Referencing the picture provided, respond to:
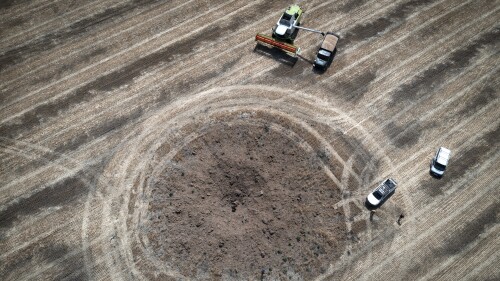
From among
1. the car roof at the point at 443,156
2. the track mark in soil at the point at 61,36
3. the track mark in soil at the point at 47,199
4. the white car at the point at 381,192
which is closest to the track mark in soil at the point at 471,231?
the car roof at the point at 443,156

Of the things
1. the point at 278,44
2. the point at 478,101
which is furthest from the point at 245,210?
the point at 478,101

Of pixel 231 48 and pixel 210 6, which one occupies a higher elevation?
pixel 210 6

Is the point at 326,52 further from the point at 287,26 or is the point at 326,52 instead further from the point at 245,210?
the point at 245,210

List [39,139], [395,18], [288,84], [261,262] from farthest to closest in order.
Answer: [395,18] < [288,84] < [39,139] < [261,262]

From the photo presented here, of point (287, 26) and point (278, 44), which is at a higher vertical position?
point (287, 26)

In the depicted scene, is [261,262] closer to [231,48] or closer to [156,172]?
[156,172]

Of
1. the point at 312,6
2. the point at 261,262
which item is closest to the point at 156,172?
the point at 261,262
